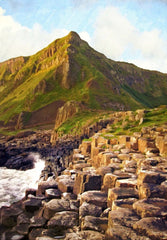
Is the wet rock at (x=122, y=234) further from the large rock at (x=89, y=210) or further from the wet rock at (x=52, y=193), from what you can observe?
the wet rock at (x=52, y=193)

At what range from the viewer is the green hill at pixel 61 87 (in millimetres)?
88000

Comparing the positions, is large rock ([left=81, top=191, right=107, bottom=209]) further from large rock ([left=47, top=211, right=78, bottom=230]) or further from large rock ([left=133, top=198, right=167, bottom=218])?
large rock ([left=133, top=198, right=167, bottom=218])

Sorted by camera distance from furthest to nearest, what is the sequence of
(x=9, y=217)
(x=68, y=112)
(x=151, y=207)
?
(x=68, y=112) < (x=9, y=217) < (x=151, y=207)

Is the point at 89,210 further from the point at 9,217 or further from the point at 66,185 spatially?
the point at 9,217

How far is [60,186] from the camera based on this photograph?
379 inches

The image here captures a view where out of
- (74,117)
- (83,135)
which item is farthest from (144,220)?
(74,117)

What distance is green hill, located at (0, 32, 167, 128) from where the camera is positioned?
8800 centimetres

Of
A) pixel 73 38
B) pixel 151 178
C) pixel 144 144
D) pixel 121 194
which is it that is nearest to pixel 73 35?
pixel 73 38

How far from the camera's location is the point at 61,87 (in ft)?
348

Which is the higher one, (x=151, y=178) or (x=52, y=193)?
(x=151, y=178)

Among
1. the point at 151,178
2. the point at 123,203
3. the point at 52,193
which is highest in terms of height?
the point at 151,178

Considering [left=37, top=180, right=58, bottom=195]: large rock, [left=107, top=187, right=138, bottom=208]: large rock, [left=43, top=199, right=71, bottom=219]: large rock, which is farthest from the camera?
[left=37, top=180, right=58, bottom=195]: large rock

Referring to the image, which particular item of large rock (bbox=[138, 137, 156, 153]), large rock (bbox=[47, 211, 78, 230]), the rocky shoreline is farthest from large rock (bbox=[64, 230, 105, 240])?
large rock (bbox=[138, 137, 156, 153])

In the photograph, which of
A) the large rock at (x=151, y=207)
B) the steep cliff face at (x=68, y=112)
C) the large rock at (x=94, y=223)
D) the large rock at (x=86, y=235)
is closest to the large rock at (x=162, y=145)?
the large rock at (x=151, y=207)
